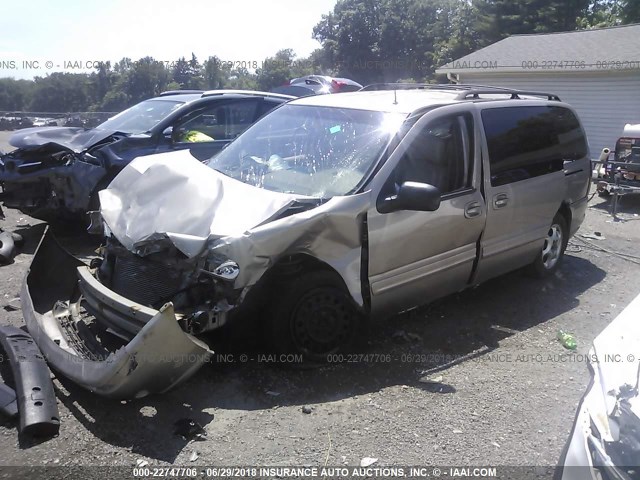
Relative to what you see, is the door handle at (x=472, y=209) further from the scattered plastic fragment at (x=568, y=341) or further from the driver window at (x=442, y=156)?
the scattered plastic fragment at (x=568, y=341)

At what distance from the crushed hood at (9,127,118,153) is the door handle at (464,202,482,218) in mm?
4426

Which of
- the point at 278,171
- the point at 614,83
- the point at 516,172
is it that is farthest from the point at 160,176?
→ the point at 614,83

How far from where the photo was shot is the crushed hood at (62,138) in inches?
268

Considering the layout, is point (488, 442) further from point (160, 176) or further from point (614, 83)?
point (614, 83)

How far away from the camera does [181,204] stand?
4012 millimetres

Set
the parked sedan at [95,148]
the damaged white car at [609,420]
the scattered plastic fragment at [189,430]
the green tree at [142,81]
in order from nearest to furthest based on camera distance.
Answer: the damaged white car at [609,420] → the scattered plastic fragment at [189,430] → the parked sedan at [95,148] → the green tree at [142,81]

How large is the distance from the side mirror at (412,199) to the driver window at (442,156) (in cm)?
22

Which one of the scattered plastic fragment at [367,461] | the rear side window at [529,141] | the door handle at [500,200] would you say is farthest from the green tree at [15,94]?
the scattered plastic fragment at [367,461]

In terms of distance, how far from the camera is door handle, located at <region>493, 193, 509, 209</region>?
4.95m

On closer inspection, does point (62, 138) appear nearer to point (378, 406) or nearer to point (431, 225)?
point (431, 225)

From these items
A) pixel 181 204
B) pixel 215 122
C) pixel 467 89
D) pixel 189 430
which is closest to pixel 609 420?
pixel 189 430

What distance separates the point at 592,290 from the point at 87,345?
5.02 m

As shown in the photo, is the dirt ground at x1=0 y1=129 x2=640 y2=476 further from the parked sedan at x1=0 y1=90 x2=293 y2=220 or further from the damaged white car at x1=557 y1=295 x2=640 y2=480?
the parked sedan at x1=0 y1=90 x2=293 y2=220

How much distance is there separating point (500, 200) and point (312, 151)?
172cm
